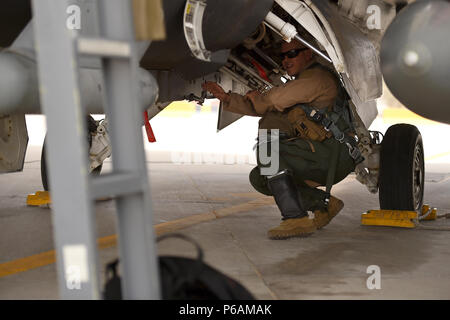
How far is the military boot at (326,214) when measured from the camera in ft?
16.4

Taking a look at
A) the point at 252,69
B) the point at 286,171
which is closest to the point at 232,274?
the point at 286,171

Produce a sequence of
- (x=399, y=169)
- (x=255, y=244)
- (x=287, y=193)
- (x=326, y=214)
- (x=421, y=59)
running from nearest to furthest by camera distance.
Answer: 1. (x=421, y=59)
2. (x=255, y=244)
3. (x=287, y=193)
4. (x=326, y=214)
5. (x=399, y=169)

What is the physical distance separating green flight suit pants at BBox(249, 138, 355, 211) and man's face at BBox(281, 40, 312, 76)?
56cm

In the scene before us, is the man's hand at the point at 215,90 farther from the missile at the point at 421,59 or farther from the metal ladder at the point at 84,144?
the metal ladder at the point at 84,144

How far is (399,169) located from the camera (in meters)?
5.20

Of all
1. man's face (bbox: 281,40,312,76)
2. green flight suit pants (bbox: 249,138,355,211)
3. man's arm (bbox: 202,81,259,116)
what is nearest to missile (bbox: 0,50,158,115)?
man's arm (bbox: 202,81,259,116)

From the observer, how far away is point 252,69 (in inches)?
222

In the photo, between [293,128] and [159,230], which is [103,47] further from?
[159,230]

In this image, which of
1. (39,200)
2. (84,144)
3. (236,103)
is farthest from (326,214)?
(84,144)

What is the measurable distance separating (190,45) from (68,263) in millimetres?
1997

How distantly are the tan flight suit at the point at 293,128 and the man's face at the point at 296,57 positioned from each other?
9 cm

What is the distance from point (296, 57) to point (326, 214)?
1.20 metres

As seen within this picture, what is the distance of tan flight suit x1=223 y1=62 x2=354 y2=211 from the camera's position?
4.70m
